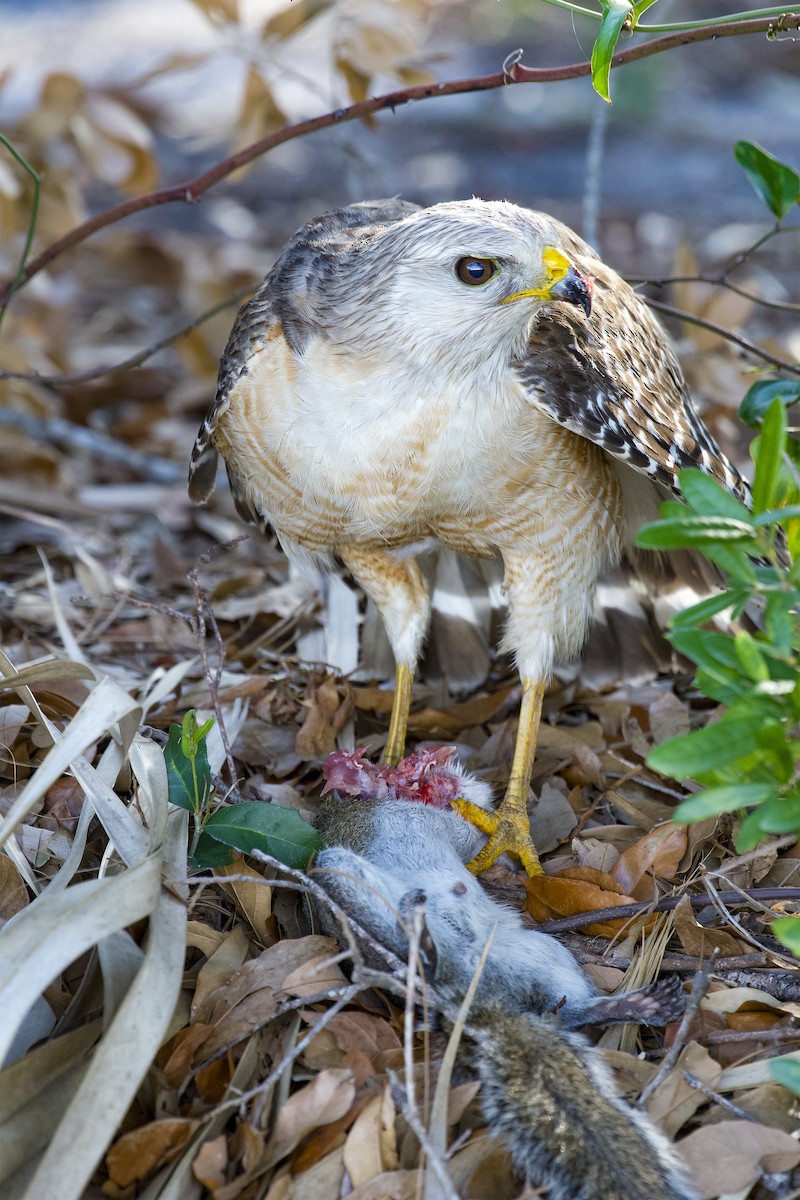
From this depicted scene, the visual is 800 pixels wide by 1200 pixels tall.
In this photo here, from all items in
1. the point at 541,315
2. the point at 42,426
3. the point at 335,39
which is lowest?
the point at 42,426

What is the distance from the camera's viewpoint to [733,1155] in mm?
2256

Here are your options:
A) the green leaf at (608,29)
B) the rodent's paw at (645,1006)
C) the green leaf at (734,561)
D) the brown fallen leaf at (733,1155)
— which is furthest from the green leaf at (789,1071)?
the green leaf at (608,29)

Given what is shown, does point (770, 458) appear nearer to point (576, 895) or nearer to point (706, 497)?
point (706, 497)

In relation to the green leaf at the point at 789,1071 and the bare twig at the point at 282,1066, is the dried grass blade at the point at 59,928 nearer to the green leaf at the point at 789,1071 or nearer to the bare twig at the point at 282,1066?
the bare twig at the point at 282,1066

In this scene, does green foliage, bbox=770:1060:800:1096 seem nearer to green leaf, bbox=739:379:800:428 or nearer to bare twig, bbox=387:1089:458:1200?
bare twig, bbox=387:1089:458:1200

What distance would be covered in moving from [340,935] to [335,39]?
11.3 ft

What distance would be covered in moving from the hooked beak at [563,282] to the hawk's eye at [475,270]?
0.14 metres

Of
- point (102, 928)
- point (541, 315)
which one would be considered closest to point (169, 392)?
point (541, 315)

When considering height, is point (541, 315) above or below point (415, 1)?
below

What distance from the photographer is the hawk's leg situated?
3.87 m

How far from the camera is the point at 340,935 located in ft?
8.82

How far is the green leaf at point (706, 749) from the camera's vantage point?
2.01 metres

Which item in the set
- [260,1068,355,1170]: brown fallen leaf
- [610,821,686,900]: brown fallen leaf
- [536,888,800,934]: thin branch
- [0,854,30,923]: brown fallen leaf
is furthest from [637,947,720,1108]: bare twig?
[0,854,30,923]: brown fallen leaf

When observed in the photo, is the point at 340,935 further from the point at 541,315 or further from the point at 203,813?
the point at 541,315
